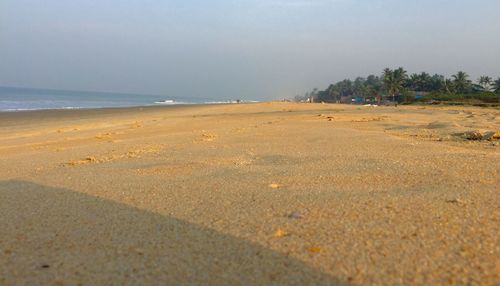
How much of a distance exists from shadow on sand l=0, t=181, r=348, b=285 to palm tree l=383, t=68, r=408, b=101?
284 feet

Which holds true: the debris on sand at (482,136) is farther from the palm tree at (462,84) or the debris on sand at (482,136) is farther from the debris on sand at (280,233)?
the palm tree at (462,84)

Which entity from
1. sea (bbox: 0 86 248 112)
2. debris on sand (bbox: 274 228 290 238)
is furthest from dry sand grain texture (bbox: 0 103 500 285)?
sea (bbox: 0 86 248 112)

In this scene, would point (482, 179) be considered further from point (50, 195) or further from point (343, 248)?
point (50, 195)

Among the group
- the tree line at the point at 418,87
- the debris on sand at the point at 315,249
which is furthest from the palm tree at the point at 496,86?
the debris on sand at the point at 315,249

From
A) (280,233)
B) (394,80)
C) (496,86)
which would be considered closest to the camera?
(280,233)

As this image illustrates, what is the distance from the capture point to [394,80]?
8544 cm

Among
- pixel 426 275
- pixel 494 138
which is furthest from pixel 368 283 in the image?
pixel 494 138

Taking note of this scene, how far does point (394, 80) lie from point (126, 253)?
8849 centimetres

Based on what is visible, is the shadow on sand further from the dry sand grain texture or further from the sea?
the sea

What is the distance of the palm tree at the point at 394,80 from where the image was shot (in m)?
85.4

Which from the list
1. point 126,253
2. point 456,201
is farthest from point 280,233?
point 456,201

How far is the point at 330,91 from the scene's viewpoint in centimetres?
14850

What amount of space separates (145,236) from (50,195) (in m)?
2.08

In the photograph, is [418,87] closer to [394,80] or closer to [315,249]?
[394,80]
